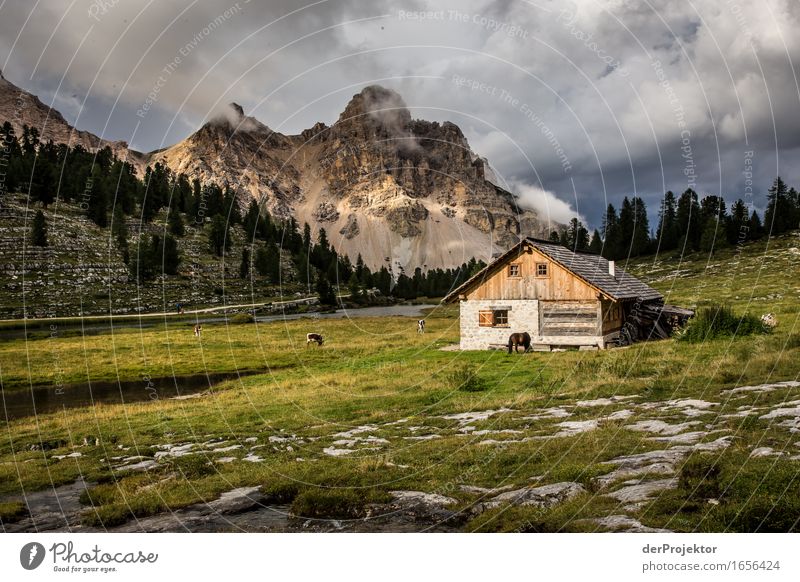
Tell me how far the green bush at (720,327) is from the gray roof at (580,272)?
16.4 feet

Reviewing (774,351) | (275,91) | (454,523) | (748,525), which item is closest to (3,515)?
(454,523)

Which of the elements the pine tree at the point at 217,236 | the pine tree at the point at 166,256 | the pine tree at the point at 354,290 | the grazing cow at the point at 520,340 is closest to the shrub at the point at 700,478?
the grazing cow at the point at 520,340

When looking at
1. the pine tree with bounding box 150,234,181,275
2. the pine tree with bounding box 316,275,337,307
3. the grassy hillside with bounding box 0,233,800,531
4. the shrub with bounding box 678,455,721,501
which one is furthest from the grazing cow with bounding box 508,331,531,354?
the pine tree with bounding box 150,234,181,275

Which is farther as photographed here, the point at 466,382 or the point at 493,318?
the point at 493,318

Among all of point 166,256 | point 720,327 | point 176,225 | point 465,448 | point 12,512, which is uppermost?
point 176,225

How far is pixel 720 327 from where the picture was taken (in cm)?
2773

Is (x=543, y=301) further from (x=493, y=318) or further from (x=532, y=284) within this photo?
(x=493, y=318)

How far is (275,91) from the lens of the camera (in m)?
19.0

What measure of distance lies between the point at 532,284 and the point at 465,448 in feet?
78.9

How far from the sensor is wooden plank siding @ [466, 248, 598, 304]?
33.5 metres

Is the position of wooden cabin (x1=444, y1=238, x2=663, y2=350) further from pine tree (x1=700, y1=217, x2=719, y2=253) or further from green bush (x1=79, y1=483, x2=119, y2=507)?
pine tree (x1=700, y1=217, x2=719, y2=253)

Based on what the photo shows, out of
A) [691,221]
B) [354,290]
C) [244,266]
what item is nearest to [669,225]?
[691,221]
